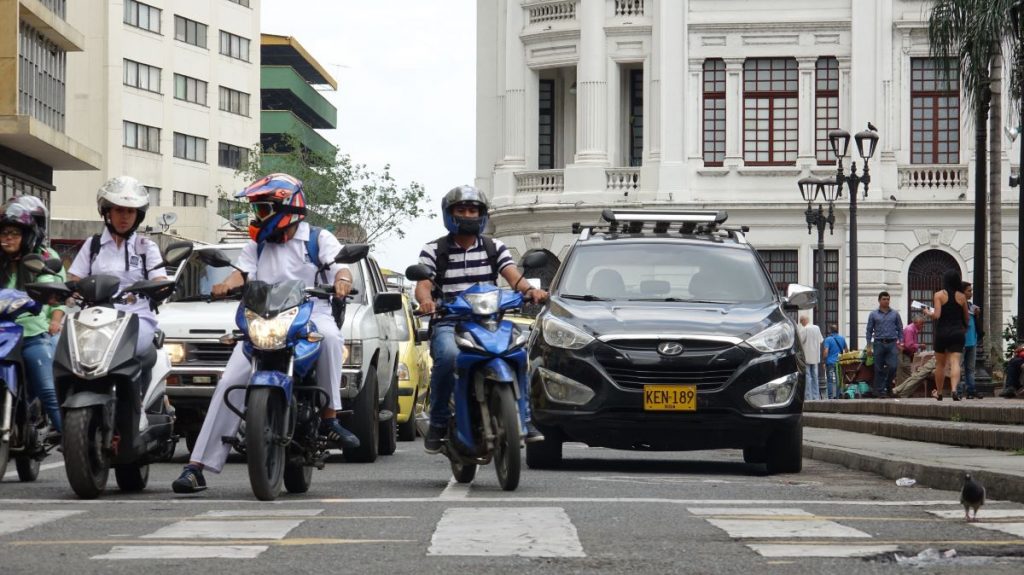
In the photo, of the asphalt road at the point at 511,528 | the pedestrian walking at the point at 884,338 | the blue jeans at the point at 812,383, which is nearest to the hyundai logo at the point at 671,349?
the asphalt road at the point at 511,528

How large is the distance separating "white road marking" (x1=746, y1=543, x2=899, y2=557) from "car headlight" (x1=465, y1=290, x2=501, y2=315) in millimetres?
3757

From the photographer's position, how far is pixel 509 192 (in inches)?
2315

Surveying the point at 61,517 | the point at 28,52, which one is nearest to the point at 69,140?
the point at 28,52

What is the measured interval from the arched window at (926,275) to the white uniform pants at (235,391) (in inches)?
1827

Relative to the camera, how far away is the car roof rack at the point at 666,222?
1622 centimetres

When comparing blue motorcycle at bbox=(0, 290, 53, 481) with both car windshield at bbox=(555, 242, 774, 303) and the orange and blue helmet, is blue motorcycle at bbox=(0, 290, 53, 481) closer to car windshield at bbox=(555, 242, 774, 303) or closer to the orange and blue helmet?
the orange and blue helmet

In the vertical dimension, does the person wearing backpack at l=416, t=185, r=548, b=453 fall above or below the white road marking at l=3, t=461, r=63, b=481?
above

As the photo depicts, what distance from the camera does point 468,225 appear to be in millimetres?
12555

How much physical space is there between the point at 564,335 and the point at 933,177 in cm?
4332

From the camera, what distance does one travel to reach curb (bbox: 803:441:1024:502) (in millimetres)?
11562

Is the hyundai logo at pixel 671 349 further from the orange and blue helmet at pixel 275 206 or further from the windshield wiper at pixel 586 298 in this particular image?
the orange and blue helmet at pixel 275 206

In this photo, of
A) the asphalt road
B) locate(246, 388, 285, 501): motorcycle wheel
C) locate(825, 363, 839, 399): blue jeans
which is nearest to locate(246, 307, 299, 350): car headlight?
locate(246, 388, 285, 501): motorcycle wheel

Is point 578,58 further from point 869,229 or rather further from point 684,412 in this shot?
point 684,412

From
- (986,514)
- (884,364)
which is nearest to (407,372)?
(986,514)
